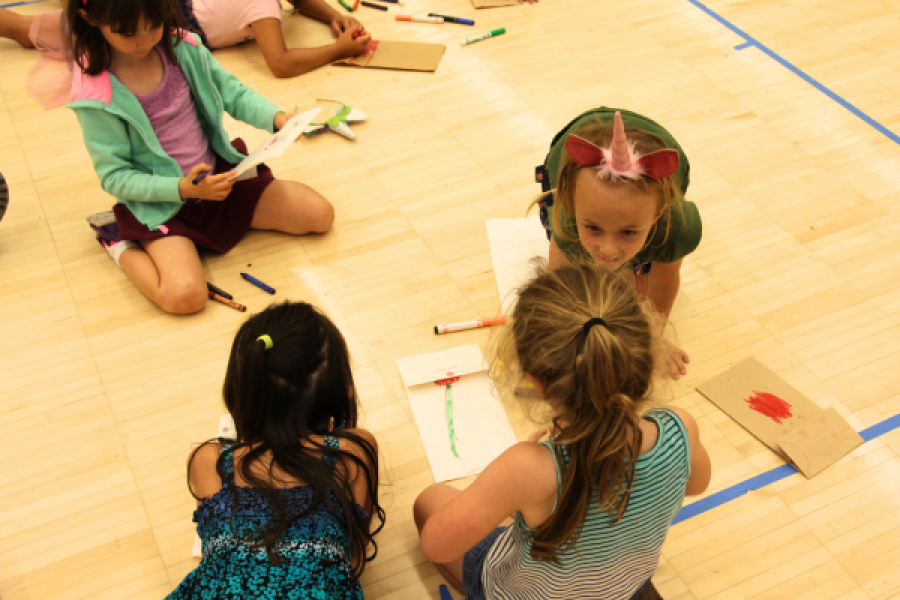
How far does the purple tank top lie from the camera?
177 cm

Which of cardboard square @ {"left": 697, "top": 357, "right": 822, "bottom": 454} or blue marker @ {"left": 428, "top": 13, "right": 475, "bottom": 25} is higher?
blue marker @ {"left": 428, "top": 13, "right": 475, "bottom": 25}

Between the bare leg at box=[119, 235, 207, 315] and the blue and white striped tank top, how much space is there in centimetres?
102

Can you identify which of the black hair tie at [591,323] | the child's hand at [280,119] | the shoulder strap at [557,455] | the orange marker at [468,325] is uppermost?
the black hair tie at [591,323]

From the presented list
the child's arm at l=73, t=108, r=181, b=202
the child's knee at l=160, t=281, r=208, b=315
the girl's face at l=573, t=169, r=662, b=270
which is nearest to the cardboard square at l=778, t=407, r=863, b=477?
the girl's face at l=573, t=169, r=662, b=270

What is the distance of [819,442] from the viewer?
1.50m

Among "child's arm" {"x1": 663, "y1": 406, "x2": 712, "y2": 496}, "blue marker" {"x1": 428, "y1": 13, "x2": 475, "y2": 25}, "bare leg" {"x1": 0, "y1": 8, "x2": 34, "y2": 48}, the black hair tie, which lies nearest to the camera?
the black hair tie

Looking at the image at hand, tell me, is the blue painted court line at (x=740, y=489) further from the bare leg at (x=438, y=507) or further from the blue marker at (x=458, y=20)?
the blue marker at (x=458, y=20)

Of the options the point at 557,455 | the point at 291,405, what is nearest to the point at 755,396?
the point at 557,455

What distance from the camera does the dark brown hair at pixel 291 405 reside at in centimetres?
107

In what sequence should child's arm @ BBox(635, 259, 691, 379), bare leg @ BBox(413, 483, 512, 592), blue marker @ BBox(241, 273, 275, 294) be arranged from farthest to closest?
blue marker @ BBox(241, 273, 275, 294) → child's arm @ BBox(635, 259, 691, 379) → bare leg @ BBox(413, 483, 512, 592)

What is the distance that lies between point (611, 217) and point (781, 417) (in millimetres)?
591

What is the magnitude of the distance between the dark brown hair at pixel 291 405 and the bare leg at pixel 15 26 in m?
2.16

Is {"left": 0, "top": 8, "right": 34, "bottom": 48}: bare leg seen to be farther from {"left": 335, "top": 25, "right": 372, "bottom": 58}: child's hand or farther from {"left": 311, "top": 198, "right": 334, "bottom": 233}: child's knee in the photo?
{"left": 311, "top": 198, "right": 334, "bottom": 233}: child's knee

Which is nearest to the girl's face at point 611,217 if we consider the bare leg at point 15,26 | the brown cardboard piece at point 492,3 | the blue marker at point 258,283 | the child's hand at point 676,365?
the child's hand at point 676,365
